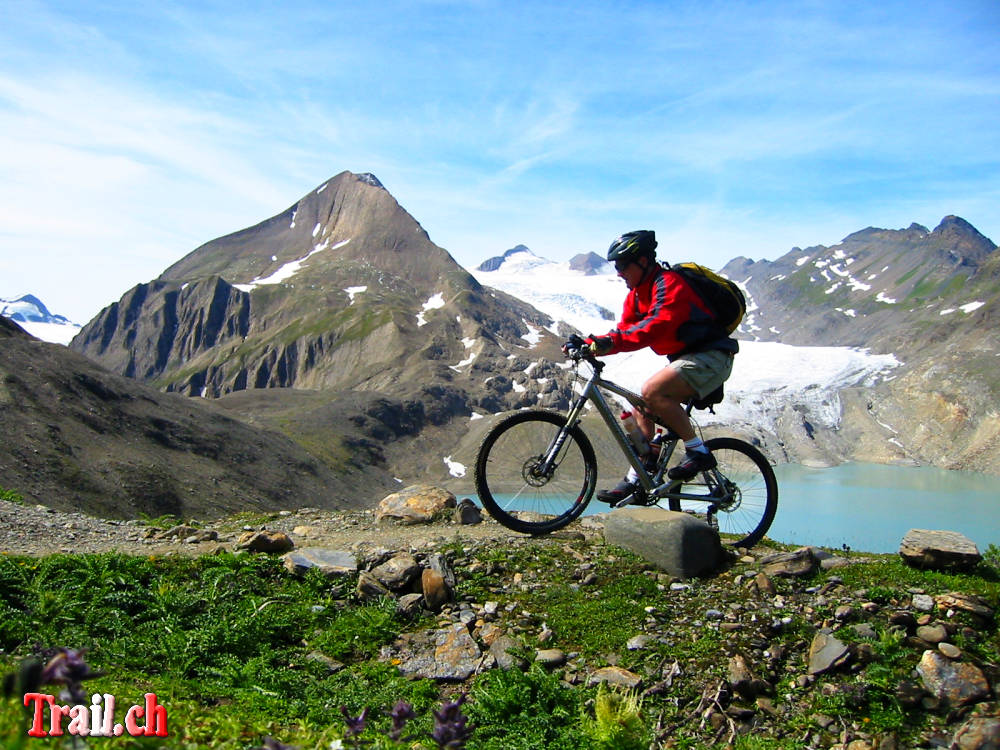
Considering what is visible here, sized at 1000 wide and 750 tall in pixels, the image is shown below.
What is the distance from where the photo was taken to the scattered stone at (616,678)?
5.29 m

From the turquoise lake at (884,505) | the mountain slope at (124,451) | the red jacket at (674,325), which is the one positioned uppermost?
the red jacket at (674,325)

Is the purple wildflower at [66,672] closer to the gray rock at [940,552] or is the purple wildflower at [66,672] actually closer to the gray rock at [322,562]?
the gray rock at [322,562]

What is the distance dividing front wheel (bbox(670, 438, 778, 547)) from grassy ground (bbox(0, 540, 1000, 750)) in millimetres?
1270

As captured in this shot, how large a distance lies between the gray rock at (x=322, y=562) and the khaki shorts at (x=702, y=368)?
13.6 feet

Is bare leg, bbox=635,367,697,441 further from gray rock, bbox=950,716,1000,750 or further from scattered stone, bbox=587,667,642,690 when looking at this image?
gray rock, bbox=950,716,1000,750

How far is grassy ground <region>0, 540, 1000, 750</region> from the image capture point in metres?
4.47

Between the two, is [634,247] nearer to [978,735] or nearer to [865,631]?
[865,631]

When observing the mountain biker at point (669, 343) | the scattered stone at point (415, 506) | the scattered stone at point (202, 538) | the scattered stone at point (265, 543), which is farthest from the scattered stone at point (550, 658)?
the scattered stone at point (202, 538)

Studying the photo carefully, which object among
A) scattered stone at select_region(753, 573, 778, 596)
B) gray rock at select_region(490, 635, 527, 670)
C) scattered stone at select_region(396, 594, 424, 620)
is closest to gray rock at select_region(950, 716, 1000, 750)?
scattered stone at select_region(753, 573, 778, 596)

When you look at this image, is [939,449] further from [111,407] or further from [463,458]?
[111,407]

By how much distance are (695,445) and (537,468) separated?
184 cm

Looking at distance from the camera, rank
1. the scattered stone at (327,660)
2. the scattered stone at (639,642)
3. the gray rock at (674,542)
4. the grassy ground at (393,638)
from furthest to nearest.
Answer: the gray rock at (674,542)
the scattered stone at (639,642)
the scattered stone at (327,660)
the grassy ground at (393,638)

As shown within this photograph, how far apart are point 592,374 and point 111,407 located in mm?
80115

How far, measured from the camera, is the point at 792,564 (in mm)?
6953
